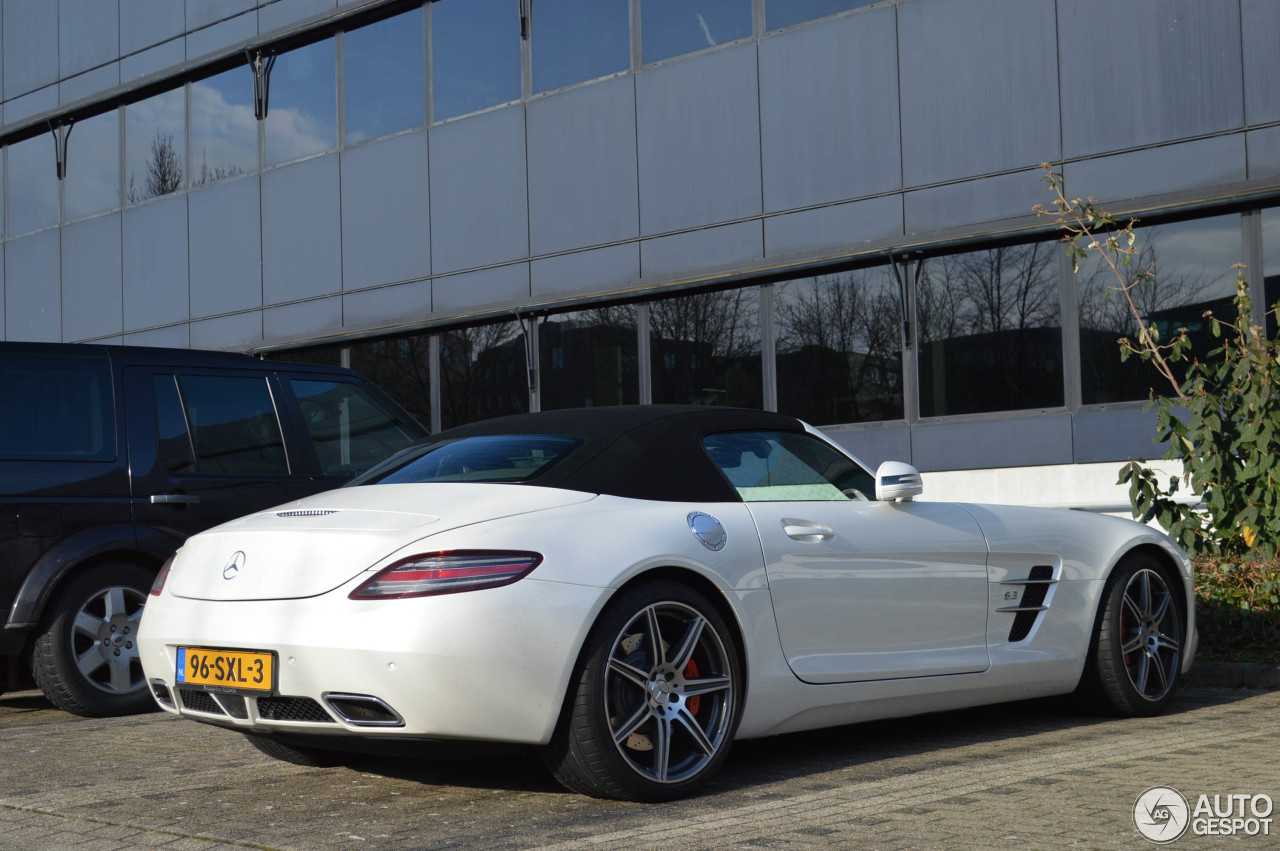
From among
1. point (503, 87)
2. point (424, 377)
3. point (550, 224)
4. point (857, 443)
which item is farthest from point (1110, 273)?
point (424, 377)

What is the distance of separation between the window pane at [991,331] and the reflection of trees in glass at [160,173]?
11.7 metres

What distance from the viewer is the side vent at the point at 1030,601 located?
238 inches

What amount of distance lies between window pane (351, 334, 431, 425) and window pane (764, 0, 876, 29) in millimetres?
5709

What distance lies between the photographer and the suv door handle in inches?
295

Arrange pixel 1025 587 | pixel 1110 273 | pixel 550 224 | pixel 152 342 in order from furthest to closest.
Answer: pixel 152 342 < pixel 550 224 < pixel 1110 273 < pixel 1025 587

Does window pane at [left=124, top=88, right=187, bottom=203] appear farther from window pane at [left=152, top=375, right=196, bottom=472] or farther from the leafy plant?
the leafy plant

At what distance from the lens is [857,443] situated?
43.2 feet

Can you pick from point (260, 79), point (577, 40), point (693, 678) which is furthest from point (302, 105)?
point (693, 678)

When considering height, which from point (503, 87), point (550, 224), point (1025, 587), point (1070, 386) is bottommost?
point (1025, 587)

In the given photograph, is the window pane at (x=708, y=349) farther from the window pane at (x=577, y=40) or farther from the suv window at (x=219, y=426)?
the suv window at (x=219, y=426)

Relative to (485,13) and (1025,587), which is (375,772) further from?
(485,13)

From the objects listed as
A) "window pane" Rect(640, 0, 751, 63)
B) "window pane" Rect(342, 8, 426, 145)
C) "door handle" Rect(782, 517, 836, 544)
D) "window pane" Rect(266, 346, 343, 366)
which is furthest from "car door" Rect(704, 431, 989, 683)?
"window pane" Rect(266, 346, 343, 366)

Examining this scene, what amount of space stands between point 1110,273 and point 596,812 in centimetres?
889

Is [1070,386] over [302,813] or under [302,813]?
over
